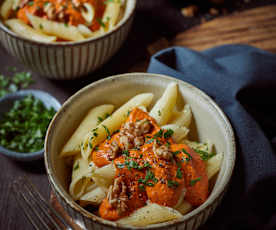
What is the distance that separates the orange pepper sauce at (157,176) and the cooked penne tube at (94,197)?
35 millimetres

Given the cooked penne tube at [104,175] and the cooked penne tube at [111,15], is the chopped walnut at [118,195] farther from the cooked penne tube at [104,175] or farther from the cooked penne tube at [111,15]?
the cooked penne tube at [111,15]

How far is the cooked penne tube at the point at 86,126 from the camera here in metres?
1.45

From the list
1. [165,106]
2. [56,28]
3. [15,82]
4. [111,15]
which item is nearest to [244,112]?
[165,106]

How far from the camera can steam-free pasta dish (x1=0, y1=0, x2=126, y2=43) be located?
184 centimetres

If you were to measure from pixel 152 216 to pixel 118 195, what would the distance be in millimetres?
134

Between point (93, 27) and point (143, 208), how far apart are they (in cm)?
105

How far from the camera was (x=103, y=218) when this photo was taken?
1.25 metres

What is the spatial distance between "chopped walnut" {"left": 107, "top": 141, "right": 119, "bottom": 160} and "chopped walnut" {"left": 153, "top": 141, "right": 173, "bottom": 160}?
143 millimetres

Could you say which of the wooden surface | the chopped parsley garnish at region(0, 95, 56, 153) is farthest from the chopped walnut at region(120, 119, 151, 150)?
the wooden surface

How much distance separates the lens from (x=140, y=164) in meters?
1.31

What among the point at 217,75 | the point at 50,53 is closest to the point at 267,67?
the point at 217,75

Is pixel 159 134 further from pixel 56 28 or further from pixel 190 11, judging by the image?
pixel 190 11

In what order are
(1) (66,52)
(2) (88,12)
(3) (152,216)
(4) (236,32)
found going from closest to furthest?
1. (3) (152,216)
2. (1) (66,52)
3. (2) (88,12)
4. (4) (236,32)

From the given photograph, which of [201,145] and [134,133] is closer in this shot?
[134,133]
